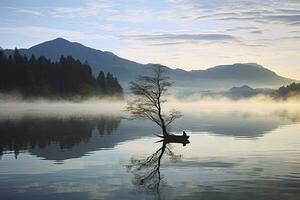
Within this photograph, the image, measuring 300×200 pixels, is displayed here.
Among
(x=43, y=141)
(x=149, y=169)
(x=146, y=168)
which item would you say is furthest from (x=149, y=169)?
(x=43, y=141)

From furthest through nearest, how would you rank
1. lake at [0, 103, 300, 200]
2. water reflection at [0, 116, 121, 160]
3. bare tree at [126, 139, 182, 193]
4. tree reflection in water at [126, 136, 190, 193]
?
water reflection at [0, 116, 121, 160] < bare tree at [126, 139, 182, 193] < tree reflection in water at [126, 136, 190, 193] < lake at [0, 103, 300, 200]

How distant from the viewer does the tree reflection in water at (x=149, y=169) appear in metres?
36.7

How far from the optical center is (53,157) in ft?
172

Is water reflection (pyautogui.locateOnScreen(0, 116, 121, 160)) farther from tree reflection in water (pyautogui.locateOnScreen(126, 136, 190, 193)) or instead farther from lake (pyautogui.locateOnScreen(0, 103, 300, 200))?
tree reflection in water (pyautogui.locateOnScreen(126, 136, 190, 193))

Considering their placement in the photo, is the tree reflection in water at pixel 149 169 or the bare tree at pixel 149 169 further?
the bare tree at pixel 149 169

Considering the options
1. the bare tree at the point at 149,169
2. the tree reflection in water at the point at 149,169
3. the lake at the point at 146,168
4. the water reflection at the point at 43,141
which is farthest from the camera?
the water reflection at the point at 43,141

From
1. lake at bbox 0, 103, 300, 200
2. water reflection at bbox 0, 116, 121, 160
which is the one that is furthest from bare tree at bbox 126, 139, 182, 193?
water reflection at bbox 0, 116, 121, 160

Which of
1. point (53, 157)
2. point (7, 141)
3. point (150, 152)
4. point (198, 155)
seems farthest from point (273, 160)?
point (7, 141)

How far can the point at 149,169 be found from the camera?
148ft

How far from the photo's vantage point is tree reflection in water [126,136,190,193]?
120 ft

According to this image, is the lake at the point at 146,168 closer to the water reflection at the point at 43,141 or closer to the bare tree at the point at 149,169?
the bare tree at the point at 149,169

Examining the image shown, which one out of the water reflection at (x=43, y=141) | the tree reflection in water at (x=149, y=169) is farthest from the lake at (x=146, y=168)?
the water reflection at (x=43, y=141)

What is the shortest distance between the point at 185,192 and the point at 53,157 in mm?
22618

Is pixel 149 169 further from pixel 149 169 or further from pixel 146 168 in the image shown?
pixel 146 168
